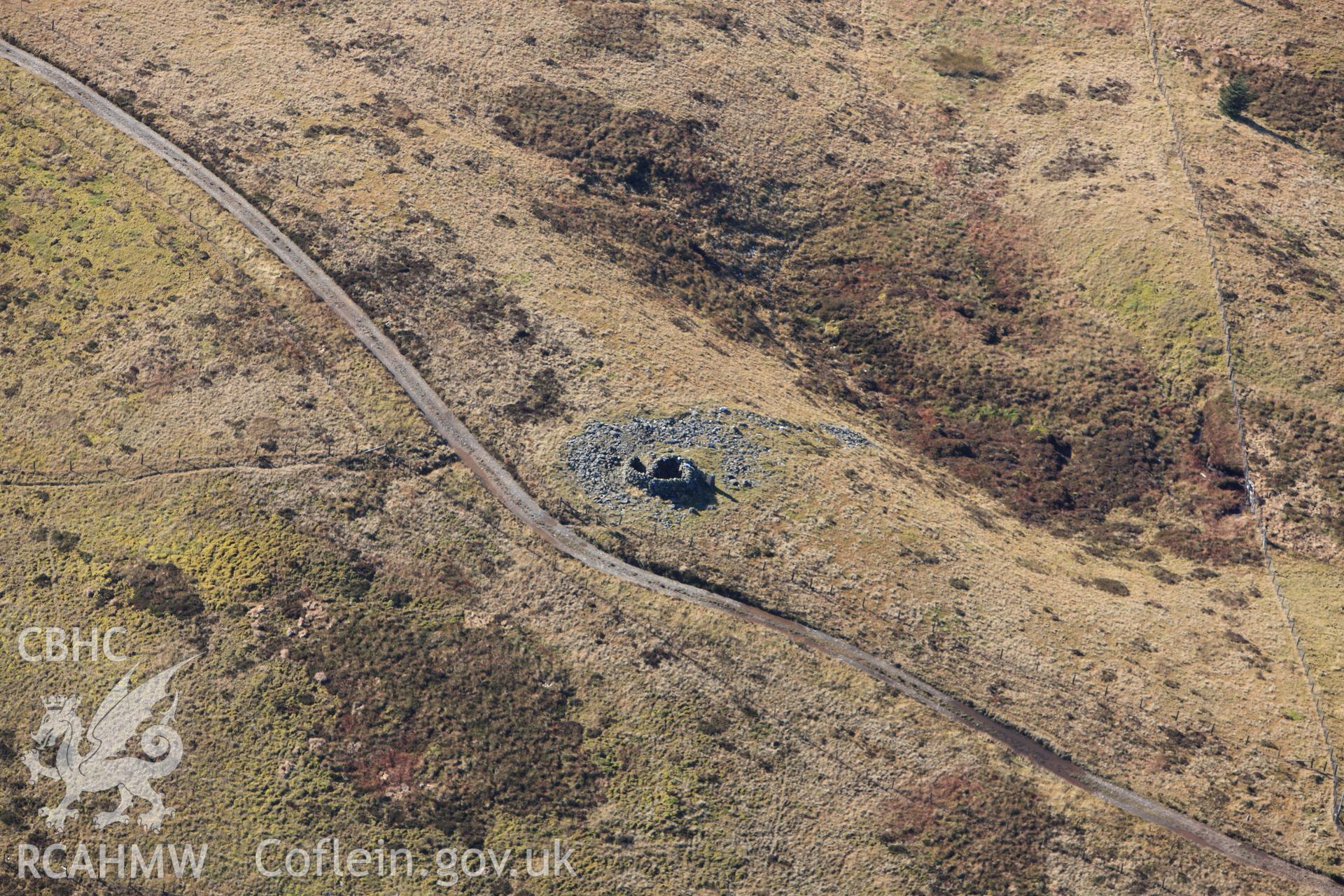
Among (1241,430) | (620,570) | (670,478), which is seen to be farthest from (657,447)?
(1241,430)

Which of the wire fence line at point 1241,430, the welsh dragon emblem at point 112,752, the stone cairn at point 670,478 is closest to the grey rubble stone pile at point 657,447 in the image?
the stone cairn at point 670,478

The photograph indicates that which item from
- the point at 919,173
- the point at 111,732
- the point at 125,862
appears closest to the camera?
the point at 125,862

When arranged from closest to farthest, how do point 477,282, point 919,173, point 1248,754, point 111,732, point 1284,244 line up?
point 111,732 → point 1248,754 → point 477,282 → point 1284,244 → point 919,173

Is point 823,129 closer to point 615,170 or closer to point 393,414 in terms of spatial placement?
point 615,170

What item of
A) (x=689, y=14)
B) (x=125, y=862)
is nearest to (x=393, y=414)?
(x=125, y=862)

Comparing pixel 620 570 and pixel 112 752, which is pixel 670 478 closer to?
pixel 620 570

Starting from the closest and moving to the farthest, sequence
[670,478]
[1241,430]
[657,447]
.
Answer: [670,478] < [657,447] < [1241,430]

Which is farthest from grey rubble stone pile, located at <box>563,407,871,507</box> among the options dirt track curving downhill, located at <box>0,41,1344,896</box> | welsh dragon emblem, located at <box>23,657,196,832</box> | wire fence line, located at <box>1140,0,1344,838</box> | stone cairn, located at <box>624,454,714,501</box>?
wire fence line, located at <box>1140,0,1344,838</box>
